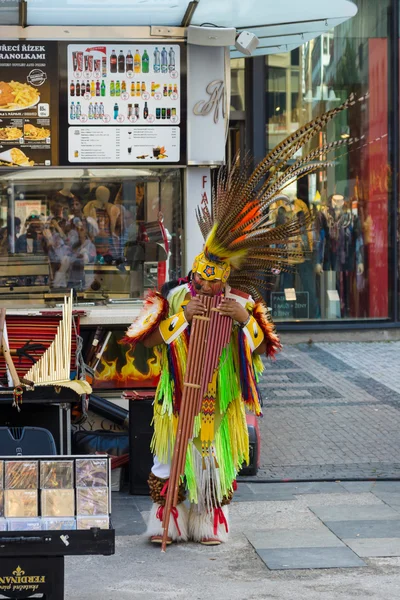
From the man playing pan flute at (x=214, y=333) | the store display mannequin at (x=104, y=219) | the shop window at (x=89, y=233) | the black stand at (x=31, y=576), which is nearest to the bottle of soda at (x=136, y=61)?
the shop window at (x=89, y=233)

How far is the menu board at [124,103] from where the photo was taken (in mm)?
8617

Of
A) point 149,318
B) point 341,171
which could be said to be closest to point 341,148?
point 341,171

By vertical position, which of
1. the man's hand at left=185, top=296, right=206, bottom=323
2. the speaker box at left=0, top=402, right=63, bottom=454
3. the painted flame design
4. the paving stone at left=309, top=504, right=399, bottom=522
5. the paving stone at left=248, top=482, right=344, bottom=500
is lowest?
the paving stone at left=309, top=504, right=399, bottom=522

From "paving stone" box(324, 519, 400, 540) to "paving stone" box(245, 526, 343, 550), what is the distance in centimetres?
7

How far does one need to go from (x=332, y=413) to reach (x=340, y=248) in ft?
16.4

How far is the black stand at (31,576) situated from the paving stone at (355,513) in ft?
8.45

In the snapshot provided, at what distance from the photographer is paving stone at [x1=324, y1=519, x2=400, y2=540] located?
256 inches

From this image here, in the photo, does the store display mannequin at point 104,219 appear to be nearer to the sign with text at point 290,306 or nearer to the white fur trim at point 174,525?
the white fur trim at point 174,525

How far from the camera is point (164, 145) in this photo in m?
8.66

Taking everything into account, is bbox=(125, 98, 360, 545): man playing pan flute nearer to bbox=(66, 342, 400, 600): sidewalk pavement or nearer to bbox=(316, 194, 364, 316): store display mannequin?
bbox=(66, 342, 400, 600): sidewalk pavement

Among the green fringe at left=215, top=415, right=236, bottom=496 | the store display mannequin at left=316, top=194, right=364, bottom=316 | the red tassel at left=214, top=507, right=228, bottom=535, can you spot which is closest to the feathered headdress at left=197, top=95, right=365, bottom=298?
the green fringe at left=215, top=415, right=236, bottom=496

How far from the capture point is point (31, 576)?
4676 millimetres

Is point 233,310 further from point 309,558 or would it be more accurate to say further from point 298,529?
point 298,529

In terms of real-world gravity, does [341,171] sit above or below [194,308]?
above
